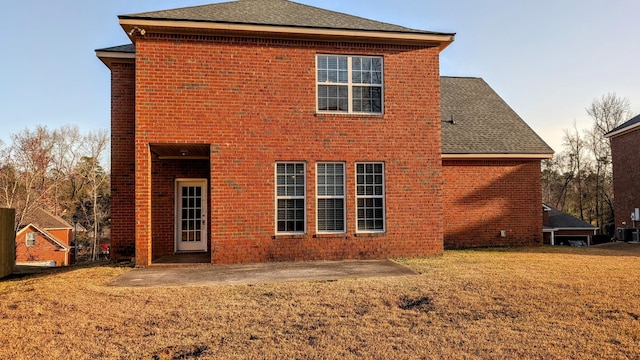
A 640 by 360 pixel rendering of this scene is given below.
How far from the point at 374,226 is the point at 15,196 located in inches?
1365

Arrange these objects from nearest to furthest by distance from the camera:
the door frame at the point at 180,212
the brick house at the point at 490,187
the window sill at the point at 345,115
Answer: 1. the window sill at the point at 345,115
2. the door frame at the point at 180,212
3. the brick house at the point at 490,187

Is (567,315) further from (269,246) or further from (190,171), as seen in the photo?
(190,171)

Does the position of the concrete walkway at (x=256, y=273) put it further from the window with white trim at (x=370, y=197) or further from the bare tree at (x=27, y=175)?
the bare tree at (x=27, y=175)

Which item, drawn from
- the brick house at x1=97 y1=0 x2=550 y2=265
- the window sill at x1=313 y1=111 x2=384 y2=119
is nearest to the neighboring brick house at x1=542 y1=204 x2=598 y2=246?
the brick house at x1=97 y1=0 x2=550 y2=265

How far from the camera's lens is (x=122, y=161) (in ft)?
40.0

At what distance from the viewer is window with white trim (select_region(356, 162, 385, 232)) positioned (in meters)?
12.0

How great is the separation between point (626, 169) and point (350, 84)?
20571 millimetres

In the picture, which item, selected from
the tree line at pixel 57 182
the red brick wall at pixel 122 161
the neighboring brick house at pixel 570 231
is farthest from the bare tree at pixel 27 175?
the neighboring brick house at pixel 570 231

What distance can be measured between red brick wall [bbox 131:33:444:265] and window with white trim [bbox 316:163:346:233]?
0.22m

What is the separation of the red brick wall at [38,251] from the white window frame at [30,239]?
0.16m

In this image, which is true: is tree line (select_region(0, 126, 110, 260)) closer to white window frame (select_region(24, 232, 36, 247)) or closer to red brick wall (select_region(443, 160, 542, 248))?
white window frame (select_region(24, 232, 36, 247))

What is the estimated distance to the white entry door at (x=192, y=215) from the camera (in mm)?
13211

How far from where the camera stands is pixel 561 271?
9.39 m

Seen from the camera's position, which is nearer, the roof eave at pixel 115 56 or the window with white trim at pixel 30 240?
the roof eave at pixel 115 56
